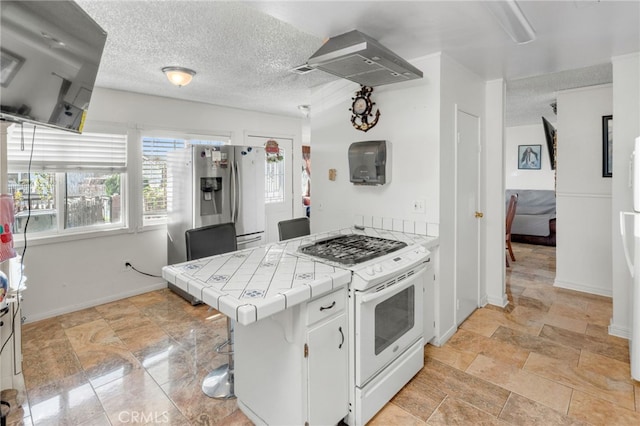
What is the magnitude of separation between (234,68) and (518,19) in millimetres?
2226

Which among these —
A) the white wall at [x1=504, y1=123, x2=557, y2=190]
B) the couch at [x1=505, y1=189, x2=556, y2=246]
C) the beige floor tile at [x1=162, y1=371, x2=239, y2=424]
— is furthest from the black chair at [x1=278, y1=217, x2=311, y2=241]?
the white wall at [x1=504, y1=123, x2=557, y2=190]

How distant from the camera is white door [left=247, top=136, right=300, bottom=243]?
532 centimetres

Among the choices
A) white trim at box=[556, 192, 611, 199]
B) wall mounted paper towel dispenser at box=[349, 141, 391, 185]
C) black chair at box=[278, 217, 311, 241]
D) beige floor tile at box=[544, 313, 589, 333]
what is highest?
wall mounted paper towel dispenser at box=[349, 141, 391, 185]

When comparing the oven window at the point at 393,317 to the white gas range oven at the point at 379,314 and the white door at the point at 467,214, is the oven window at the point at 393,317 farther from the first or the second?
the white door at the point at 467,214

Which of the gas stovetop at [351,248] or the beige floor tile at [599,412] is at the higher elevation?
the gas stovetop at [351,248]

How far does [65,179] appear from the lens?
137 inches

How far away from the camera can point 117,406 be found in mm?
2062

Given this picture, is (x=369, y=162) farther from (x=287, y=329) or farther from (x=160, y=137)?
(x=160, y=137)

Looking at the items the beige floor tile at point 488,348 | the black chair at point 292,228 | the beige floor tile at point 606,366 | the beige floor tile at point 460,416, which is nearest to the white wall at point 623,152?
the beige floor tile at point 606,366

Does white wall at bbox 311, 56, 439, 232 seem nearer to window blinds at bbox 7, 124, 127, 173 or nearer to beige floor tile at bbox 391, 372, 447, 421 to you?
beige floor tile at bbox 391, 372, 447, 421

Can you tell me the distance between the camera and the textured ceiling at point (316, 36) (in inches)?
75.7

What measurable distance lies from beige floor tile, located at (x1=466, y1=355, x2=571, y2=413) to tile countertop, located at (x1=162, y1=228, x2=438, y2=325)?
139 cm

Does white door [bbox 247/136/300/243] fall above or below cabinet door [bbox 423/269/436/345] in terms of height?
above

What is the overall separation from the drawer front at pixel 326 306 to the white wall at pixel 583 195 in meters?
3.60
